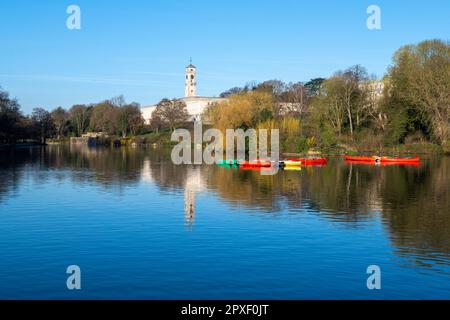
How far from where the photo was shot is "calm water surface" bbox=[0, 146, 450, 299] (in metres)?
15.6

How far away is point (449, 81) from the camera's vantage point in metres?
76.4

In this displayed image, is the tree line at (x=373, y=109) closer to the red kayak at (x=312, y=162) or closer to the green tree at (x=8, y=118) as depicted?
the red kayak at (x=312, y=162)

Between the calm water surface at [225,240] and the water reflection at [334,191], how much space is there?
0.13m

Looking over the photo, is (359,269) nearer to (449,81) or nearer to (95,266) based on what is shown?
(95,266)

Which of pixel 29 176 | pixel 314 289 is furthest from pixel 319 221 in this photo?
pixel 29 176

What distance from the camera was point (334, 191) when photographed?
38.2 meters

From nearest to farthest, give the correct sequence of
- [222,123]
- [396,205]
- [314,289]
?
1. [314,289]
2. [396,205]
3. [222,123]

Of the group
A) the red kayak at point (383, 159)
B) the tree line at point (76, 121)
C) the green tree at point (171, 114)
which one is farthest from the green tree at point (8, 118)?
the red kayak at point (383, 159)

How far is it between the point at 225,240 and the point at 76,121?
170 meters

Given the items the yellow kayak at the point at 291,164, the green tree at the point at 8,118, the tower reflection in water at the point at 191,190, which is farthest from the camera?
the green tree at the point at 8,118

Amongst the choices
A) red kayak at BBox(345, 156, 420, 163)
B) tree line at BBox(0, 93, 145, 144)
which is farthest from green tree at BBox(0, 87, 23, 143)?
red kayak at BBox(345, 156, 420, 163)

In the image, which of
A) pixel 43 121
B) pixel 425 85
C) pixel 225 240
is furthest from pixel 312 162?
pixel 43 121

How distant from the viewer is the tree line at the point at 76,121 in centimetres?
12805
